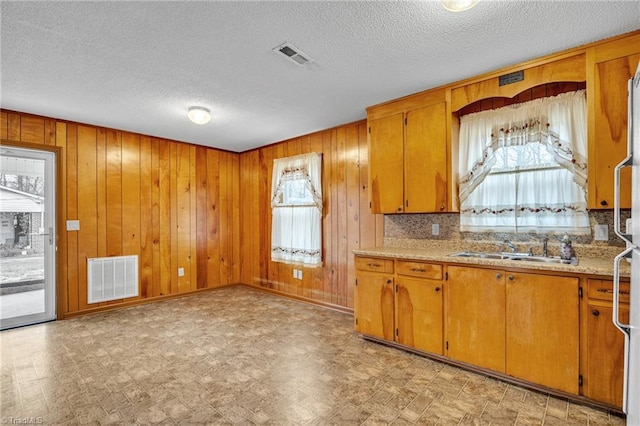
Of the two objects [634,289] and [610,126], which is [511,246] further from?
[634,289]

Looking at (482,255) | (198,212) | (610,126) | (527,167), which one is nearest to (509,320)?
(482,255)

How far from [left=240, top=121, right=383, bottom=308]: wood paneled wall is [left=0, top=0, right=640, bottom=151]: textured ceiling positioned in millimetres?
859

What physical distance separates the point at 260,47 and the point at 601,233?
2916 millimetres

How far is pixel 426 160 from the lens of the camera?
10.0 ft

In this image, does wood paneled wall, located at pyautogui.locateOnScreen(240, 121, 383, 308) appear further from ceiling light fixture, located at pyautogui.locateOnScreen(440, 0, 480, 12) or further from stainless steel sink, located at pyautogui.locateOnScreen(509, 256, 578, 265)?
ceiling light fixture, located at pyautogui.locateOnScreen(440, 0, 480, 12)

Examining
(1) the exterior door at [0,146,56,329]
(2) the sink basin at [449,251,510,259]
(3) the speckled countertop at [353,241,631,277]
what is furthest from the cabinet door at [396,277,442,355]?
(1) the exterior door at [0,146,56,329]

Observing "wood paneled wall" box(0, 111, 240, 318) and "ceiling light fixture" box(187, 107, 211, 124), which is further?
"wood paneled wall" box(0, 111, 240, 318)

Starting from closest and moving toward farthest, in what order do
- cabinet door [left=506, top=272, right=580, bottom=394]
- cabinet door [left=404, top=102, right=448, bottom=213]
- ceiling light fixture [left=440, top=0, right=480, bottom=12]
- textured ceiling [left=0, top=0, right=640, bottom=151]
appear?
ceiling light fixture [left=440, top=0, right=480, bottom=12] → textured ceiling [left=0, top=0, right=640, bottom=151] → cabinet door [left=506, top=272, right=580, bottom=394] → cabinet door [left=404, top=102, right=448, bottom=213]

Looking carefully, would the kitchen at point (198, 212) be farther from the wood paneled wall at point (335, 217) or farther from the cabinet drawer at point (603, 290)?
the cabinet drawer at point (603, 290)

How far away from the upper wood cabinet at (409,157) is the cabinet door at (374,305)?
0.74m

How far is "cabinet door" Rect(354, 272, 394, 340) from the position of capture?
300 centimetres

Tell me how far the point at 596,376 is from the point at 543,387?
33cm

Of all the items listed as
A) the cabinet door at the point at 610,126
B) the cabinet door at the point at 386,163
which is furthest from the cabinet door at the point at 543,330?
the cabinet door at the point at 386,163

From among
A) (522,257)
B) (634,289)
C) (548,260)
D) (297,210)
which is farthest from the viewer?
(297,210)
